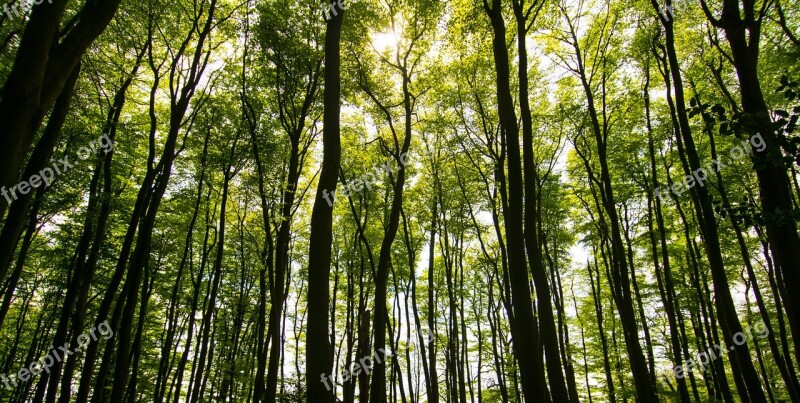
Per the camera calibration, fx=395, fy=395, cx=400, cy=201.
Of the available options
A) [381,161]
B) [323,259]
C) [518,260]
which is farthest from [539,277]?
[381,161]

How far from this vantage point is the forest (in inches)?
233

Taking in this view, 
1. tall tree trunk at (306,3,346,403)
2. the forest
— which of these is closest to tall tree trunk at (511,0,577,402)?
the forest

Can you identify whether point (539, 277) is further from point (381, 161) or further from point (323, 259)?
point (381, 161)

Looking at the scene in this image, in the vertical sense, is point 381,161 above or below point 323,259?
above

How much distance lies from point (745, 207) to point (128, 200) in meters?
19.0

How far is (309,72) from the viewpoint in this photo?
1387cm

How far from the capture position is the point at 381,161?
18953 millimetres

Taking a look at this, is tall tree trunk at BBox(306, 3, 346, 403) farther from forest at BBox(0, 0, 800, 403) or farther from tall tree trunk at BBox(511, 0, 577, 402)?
tall tree trunk at BBox(511, 0, 577, 402)

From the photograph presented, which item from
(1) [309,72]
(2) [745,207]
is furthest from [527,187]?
(1) [309,72]

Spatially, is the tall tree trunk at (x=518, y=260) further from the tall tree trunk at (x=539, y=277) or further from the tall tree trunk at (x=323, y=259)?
the tall tree trunk at (x=323, y=259)

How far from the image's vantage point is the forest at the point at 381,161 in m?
5.93

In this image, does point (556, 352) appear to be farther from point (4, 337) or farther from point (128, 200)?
point (4, 337)

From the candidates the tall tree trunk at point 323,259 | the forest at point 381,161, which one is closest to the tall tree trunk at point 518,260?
the forest at point 381,161

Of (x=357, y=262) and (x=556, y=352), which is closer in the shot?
(x=556, y=352)
